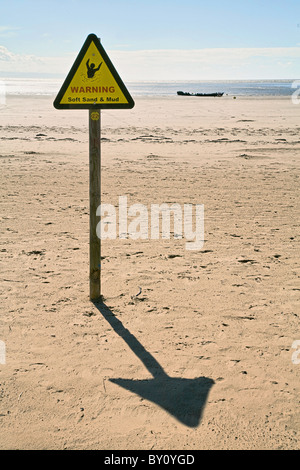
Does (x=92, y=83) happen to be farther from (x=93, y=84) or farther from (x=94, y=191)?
(x=94, y=191)

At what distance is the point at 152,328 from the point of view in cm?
406

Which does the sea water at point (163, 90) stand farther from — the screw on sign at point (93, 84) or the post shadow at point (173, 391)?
the post shadow at point (173, 391)

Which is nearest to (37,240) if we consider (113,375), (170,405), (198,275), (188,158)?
(198,275)

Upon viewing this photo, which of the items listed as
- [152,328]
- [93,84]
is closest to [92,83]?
[93,84]

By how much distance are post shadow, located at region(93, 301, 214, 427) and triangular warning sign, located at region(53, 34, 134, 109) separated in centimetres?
225

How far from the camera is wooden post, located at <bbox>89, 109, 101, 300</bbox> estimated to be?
3.94 meters

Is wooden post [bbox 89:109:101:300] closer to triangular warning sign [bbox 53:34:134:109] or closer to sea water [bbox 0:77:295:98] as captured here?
triangular warning sign [bbox 53:34:134:109]

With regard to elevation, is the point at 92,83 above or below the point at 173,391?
above

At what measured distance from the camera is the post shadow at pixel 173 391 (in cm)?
300

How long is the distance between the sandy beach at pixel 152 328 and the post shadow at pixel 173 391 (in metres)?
0.01

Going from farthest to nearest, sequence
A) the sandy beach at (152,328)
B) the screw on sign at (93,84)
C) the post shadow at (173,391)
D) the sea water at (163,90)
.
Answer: the sea water at (163,90)
the screw on sign at (93,84)
the post shadow at (173,391)
the sandy beach at (152,328)

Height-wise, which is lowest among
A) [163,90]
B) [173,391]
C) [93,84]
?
[173,391]

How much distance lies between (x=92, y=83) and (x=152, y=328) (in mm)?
2293

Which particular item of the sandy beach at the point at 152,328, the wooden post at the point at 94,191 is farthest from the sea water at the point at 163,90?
the wooden post at the point at 94,191
